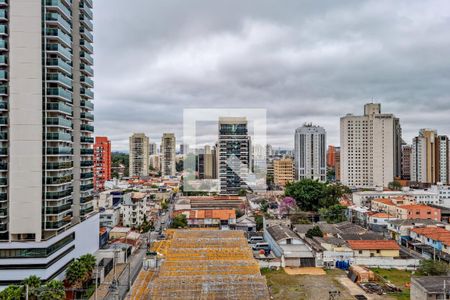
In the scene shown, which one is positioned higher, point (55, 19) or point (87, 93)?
point (55, 19)

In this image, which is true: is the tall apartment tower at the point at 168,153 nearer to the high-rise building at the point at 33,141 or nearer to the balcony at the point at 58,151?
the balcony at the point at 58,151

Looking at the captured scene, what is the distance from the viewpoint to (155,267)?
14078 millimetres

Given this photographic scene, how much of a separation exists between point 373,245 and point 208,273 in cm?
858

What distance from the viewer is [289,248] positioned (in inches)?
645

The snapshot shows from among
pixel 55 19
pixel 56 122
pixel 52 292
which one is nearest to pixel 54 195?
pixel 56 122

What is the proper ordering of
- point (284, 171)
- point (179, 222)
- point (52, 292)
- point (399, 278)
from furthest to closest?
point (284, 171) → point (179, 222) → point (399, 278) → point (52, 292)

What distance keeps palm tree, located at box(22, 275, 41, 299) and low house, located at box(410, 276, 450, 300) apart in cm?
1121

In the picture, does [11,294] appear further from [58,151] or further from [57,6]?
[57,6]

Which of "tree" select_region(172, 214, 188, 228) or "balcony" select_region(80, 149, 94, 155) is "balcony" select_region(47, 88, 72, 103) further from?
"tree" select_region(172, 214, 188, 228)

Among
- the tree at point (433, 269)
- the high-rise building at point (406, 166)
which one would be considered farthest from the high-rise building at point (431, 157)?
the tree at point (433, 269)

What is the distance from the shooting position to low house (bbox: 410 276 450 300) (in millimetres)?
10562

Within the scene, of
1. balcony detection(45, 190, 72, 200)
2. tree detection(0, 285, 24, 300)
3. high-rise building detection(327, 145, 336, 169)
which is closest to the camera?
tree detection(0, 285, 24, 300)

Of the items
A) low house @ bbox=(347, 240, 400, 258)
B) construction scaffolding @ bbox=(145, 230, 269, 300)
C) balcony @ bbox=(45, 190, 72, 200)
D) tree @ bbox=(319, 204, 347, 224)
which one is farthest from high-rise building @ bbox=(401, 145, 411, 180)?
balcony @ bbox=(45, 190, 72, 200)

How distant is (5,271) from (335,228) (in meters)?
16.1
